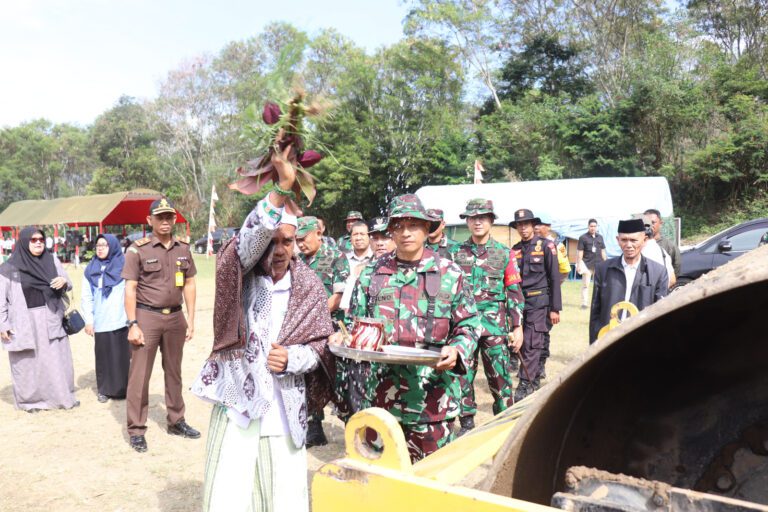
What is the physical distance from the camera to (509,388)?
564cm

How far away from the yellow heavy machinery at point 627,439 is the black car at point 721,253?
1008 cm

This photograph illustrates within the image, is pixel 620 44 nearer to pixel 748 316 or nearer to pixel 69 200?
pixel 69 200

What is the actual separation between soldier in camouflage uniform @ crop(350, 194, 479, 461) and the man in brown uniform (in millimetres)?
2772

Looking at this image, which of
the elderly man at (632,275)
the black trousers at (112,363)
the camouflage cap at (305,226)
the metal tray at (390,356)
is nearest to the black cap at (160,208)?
the camouflage cap at (305,226)

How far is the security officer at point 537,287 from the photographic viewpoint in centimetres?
696

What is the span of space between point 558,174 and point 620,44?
32.9ft

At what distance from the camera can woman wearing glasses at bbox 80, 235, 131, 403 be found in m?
7.22

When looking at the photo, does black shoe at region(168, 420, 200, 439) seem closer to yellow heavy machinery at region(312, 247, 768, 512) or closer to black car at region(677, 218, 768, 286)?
yellow heavy machinery at region(312, 247, 768, 512)

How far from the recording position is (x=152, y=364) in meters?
5.61

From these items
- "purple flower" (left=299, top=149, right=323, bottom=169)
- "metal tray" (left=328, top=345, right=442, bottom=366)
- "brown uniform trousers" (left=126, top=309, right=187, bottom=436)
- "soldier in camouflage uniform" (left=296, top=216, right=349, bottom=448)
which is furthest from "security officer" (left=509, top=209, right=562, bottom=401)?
"purple flower" (left=299, top=149, right=323, bottom=169)

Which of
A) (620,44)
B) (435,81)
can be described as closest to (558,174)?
(435,81)

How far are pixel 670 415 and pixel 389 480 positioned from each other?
777 millimetres

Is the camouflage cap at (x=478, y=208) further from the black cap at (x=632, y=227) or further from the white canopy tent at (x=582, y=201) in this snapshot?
the white canopy tent at (x=582, y=201)

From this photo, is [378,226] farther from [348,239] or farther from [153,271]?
[153,271]
